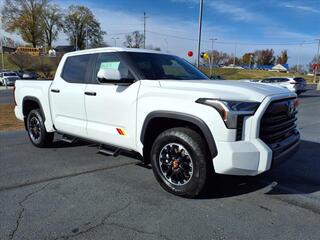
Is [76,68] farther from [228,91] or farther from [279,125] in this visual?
[279,125]

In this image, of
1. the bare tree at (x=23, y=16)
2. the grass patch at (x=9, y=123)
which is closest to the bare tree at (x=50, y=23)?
the bare tree at (x=23, y=16)

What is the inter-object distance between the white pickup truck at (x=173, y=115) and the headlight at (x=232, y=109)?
10 mm

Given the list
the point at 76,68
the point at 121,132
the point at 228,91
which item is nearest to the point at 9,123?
the point at 76,68

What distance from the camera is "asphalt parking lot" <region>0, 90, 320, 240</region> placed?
10.2 feet

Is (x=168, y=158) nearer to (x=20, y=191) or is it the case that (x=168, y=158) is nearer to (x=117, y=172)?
(x=117, y=172)

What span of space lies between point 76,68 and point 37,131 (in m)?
1.83

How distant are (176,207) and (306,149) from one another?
4.03 m

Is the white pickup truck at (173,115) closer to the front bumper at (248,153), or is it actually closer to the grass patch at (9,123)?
the front bumper at (248,153)

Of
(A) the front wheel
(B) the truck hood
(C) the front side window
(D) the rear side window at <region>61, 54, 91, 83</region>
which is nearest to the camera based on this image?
(B) the truck hood

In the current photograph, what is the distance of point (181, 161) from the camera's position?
3881mm

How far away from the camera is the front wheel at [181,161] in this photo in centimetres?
365

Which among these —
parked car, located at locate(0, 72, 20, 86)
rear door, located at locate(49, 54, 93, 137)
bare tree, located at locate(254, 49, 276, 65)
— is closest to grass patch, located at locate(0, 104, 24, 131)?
rear door, located at locate(49, 54, 93, 137)

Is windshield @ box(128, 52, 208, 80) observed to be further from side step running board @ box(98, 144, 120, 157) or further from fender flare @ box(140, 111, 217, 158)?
side step running board @ box(98, 144, 120, 157)

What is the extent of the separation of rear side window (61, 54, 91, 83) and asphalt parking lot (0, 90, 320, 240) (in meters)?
1.43
